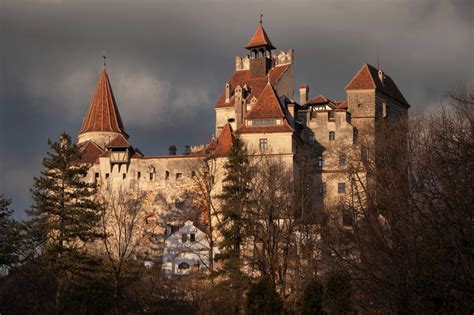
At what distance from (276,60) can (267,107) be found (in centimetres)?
1325

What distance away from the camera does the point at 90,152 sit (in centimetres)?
6450

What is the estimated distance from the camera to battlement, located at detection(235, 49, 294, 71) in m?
67.2

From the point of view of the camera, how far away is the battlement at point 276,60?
67.2 metres

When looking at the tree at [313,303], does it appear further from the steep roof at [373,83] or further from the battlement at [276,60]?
the battlement at [276,60]

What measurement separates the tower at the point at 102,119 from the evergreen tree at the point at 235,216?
25.7 m

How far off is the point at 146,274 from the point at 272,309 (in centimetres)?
2121

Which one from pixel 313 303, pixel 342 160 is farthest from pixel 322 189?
pixel 313 303

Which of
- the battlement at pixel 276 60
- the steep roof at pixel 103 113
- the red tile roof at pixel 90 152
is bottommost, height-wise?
the red tile roof at pixel 90 152

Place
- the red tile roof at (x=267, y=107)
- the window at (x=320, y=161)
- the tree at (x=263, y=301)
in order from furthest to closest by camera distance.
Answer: the window at (x=320, y=161) → the red tile roof at (x=267, y=107) → the tree at (x=263, y=301)

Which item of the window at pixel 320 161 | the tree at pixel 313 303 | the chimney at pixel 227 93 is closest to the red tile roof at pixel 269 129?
the window at pixel 320 161

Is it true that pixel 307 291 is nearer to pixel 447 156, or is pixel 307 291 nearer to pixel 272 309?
pixel 272 309

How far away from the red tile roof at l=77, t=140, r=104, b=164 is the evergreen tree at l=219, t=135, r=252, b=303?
67.3 ft

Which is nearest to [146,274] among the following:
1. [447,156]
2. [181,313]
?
[181,313]

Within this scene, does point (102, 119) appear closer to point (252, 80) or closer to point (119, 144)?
point (119, 144)
